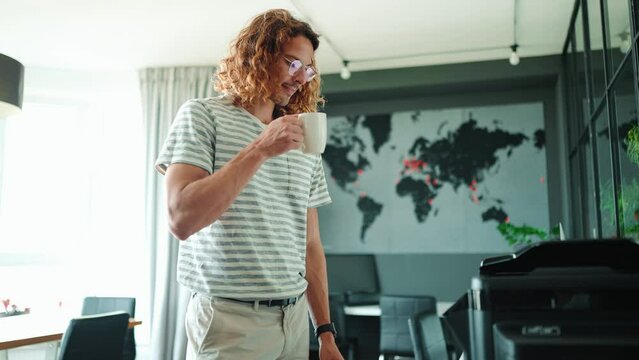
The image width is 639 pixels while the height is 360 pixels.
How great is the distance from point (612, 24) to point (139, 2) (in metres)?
2.85

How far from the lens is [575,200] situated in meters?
4.81

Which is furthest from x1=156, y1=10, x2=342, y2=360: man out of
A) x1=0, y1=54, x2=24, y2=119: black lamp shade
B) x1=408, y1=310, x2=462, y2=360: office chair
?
x1=0, y1=54, x2=24, y2=119: black lamp shade

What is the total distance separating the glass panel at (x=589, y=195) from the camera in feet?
12.1

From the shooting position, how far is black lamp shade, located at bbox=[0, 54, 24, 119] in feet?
10.3

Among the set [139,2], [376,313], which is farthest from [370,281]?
[139,2]

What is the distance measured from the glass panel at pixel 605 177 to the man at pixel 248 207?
1.98 metres

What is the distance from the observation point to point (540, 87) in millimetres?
5555

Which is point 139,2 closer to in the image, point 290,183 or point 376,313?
point 376,313

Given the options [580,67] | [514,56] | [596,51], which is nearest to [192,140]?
[596,51]

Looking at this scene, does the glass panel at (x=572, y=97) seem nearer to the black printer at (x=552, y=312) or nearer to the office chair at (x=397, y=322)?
the office chair at (x=397, y=322)

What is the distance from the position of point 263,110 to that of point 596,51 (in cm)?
258

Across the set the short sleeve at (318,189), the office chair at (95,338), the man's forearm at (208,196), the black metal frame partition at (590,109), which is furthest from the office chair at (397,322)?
the man's forearm at (208,196)

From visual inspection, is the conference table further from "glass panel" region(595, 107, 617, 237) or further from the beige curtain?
"glass panel" region(595, 107, 617, 237)

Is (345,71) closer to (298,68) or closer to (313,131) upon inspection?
(298,68)
